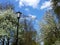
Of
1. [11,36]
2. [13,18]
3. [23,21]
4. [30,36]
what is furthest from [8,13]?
[30,36]

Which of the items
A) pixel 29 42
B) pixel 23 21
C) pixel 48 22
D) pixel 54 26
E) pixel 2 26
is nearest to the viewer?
pixel 2 26

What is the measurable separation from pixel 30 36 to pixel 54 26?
31.2 feet

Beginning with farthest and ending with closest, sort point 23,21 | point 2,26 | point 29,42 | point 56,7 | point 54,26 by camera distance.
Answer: point 29,42 < point 23,21 < point 54,26 < point 2,26 < point 56,7

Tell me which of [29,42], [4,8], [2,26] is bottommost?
[29,42]

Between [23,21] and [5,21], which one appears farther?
[23,21]

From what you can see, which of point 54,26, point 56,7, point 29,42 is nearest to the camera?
point 56,7

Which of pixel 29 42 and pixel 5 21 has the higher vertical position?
pixel 5 21

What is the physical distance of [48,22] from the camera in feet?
121

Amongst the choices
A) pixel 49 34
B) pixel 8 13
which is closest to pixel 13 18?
pixel 8 13

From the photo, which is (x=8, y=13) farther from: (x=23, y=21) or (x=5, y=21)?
(x=23, y=21)

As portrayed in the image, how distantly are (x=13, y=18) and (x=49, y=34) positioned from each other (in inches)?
229

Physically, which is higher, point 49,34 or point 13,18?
point 13,18

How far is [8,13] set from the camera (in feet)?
109

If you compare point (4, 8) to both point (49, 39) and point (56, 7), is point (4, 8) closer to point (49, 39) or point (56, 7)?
point (49, 39)
